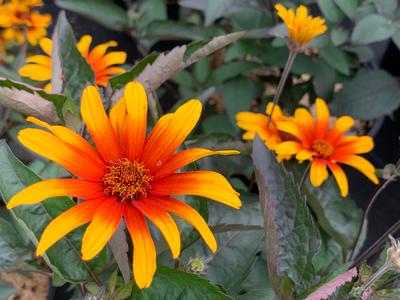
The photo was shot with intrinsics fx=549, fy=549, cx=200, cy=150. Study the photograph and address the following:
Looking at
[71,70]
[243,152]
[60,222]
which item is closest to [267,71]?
[243,152]

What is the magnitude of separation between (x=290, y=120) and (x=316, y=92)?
0.32 metres

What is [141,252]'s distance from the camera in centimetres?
45

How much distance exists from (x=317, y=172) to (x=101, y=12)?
0.68m

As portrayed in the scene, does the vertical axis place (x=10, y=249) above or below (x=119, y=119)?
below

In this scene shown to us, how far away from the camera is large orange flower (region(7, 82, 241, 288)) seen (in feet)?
1.46

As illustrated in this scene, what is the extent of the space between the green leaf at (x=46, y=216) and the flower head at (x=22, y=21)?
0.53m

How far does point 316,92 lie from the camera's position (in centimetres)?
116

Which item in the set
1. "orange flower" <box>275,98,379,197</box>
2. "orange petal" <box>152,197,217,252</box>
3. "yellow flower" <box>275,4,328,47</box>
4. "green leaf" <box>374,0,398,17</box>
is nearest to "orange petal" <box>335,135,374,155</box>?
"orange flower" <box>275,98,379,197</box>

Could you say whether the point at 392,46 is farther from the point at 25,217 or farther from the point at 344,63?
the point at 25,217

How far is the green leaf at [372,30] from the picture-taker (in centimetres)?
95

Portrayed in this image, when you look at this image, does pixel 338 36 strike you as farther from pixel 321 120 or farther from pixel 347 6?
pixel 321 120

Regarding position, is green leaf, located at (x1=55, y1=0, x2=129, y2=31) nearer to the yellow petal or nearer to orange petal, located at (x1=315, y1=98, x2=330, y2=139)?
orange petal, located at (x1=315, y1=98, x2=330, y2=139)

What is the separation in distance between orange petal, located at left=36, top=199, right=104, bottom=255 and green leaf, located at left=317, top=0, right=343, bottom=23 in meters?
0.70

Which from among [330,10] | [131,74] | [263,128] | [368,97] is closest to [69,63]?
[131,74]
